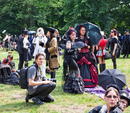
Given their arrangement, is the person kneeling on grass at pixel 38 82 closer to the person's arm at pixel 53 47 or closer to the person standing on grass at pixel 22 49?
the person's arm at pixel 53 47

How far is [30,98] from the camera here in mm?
9172

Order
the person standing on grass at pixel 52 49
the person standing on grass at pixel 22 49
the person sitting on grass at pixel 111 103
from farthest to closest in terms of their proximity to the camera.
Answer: the person standing on grass at pixel 22 49 → the person standing on grass at pixel 52 49 → the person sitting on grass at pixel 111 103

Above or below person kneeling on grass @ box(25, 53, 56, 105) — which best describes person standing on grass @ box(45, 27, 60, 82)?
above

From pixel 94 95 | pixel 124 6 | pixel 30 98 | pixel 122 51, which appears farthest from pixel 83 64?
pixel 124 6

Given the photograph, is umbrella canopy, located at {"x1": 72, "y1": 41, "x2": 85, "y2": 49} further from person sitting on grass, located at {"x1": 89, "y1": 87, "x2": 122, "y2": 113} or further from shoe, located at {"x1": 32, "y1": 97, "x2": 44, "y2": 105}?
person sitting on grass, located at {"x1": 89, "y1": 87, "x2": 122, "y2": 113}

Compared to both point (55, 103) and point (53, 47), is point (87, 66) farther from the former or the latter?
point (55, 103)

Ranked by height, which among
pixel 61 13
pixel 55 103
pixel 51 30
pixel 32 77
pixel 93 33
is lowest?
pixel 55 103

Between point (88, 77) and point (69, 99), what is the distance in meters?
1.76

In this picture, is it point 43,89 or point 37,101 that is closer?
point 43,89

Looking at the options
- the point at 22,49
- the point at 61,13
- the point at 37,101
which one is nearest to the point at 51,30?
the point at 22,49

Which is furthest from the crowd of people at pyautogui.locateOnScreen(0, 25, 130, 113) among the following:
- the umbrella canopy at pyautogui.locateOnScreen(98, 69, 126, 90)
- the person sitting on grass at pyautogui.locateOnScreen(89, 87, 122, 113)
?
the umbrella canopy at pyautogui.locateOnScreen(98, 69, 126, 90)

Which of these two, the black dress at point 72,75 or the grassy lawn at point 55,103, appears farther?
the black dress at point 72,75

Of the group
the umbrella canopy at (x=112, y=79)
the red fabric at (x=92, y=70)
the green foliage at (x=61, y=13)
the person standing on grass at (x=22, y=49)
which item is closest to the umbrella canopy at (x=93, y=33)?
the red fabric at (x=92, y=70)

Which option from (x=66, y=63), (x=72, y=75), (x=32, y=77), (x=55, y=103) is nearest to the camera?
(x=32, y=77)
